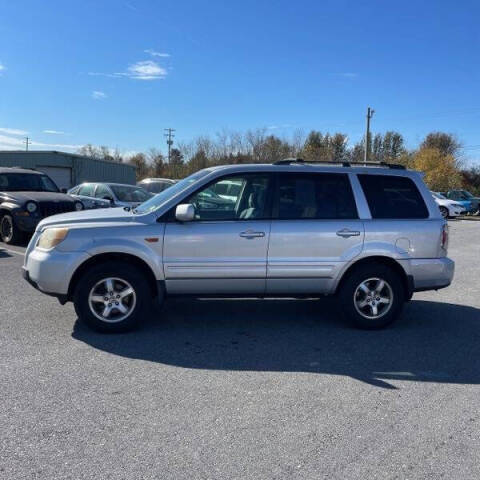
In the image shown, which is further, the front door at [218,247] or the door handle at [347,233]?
the door handle at [347,233]

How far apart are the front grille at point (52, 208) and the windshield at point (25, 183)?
4.69ft

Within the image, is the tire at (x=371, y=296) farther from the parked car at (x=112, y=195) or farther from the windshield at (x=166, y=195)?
the parked car at (x=112, y=195)

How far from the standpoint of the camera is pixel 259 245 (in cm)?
534

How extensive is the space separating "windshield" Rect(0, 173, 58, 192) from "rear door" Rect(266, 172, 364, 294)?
9.43 metres

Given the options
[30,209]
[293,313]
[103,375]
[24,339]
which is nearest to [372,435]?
[103,375]

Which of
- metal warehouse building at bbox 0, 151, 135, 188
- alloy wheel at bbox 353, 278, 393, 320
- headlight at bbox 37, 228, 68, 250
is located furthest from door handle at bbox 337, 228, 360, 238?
metal warehouse building at bbox 0, 151, 135, 188

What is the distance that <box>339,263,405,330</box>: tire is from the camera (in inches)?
219

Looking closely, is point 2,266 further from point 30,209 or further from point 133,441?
point 133,441

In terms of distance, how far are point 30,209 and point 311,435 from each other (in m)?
9.98

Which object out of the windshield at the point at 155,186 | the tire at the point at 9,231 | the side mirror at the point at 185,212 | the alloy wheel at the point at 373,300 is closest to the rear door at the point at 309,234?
the alloy wheel at the point at 373,300

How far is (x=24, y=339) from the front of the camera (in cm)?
499

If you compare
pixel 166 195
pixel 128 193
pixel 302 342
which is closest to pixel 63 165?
pixel 128 193

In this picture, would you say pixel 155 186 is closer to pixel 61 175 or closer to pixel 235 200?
pixel 61 175

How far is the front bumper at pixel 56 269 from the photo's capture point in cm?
511
